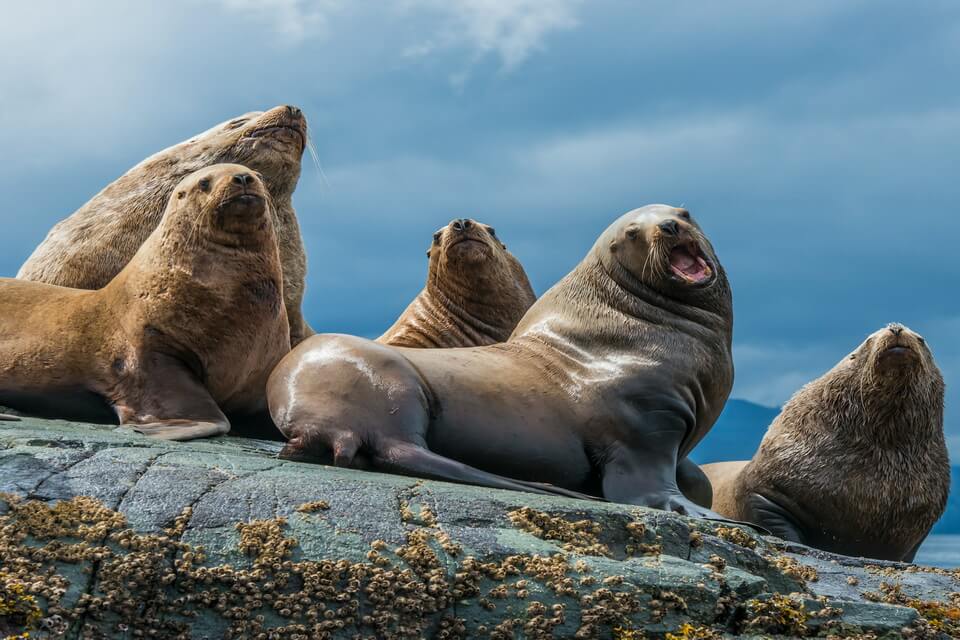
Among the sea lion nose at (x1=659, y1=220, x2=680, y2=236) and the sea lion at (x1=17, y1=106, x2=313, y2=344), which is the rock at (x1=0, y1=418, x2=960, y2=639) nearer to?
the sea lion nose at (x1=659, y1=220, x2=680, y2=236)

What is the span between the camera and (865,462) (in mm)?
10039

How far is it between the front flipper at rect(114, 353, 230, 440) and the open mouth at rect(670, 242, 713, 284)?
9.21 ft

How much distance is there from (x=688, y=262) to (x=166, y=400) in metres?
3.18

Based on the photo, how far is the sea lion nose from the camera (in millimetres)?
8039

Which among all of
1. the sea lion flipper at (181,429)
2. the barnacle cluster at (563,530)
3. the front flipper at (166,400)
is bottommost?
the barnacle cluster at (563,530)

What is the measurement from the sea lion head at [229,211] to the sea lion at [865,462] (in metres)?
4.41

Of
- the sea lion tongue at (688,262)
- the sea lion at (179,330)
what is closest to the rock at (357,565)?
the sea lion at (179,330)

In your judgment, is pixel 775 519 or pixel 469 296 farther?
→ pixel 469 296

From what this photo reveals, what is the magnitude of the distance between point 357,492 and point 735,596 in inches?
60.6

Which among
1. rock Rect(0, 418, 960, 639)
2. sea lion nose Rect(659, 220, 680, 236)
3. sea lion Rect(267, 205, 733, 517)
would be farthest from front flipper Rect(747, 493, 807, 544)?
rock Rect(0, 418, 960, 639)

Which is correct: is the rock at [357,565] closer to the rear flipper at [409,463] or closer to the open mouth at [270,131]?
the rear flipper at [409,463]

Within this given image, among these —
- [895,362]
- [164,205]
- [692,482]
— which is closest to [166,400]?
[164,205]

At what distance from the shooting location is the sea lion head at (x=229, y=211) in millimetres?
8211

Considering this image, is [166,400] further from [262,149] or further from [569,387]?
[262,149]
